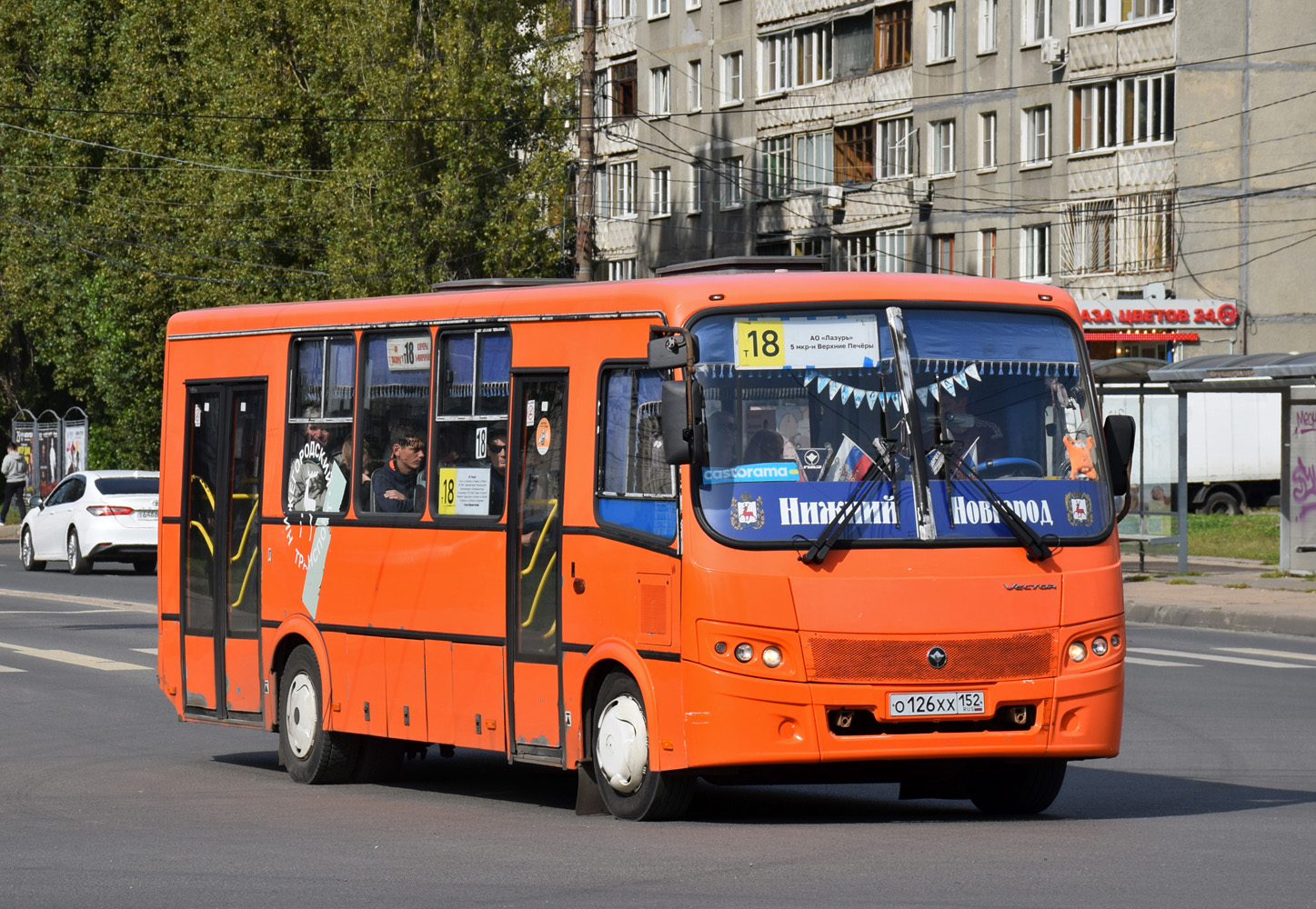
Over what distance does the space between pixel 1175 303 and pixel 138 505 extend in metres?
26.6

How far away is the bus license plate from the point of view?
937 centimetres

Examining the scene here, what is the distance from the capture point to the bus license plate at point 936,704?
9367 mm

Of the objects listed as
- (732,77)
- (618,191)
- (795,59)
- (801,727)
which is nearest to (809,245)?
(795,59)

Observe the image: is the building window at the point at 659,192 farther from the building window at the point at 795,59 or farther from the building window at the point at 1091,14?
the building window at the point at 1091,14

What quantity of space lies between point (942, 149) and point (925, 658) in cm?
5034

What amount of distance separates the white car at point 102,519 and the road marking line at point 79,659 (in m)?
12.6

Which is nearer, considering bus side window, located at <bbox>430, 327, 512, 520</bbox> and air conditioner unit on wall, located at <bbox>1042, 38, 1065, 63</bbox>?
bus side window, located at <bbox>430, 327, 512, 520</bbox>

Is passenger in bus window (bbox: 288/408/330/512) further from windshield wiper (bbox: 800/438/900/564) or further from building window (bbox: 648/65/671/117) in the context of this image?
building window (bbox: 648/65/671/117)

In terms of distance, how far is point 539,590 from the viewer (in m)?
10.5

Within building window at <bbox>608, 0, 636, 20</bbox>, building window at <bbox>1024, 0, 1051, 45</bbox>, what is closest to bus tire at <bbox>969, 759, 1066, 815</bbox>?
building window at <bbox>1024, 0, 1051, 45</bbox>

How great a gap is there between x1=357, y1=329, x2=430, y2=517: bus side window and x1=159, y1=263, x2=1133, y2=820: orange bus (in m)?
0.02

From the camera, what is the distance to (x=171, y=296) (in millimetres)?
54906

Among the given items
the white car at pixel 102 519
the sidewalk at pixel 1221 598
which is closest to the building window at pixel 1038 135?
the sidewalk at pixel 1221 598

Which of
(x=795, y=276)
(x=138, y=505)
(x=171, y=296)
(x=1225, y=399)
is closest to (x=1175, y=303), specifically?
(x=1225, y=399)
